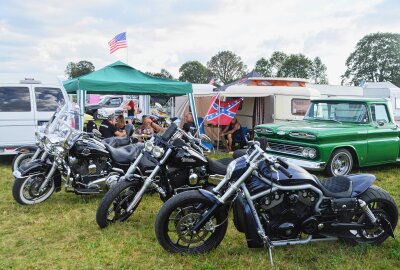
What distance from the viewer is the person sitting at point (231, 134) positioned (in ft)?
35.5

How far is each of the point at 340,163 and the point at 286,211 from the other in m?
4.29

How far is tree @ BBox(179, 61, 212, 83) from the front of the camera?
→ 7419 cm

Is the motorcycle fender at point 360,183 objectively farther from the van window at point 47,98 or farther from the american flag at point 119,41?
the american flag at point 119,41

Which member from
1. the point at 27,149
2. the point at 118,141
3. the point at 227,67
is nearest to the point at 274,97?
the point at 118,141

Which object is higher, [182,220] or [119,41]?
[119,41]

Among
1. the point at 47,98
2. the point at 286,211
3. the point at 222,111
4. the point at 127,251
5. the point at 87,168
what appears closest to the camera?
the point at 286,211

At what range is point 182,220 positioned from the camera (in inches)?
133

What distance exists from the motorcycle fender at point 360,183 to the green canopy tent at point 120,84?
21.1ft

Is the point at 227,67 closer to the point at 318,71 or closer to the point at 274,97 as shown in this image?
the point at 318,71

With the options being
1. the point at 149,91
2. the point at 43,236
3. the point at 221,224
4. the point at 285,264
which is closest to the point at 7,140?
the point at 149,91

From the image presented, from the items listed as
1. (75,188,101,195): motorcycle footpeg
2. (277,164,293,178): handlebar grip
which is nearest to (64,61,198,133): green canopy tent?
(75,188,101,195): motorcycle footpeg

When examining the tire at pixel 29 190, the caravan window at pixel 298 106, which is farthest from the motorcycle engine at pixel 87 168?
the caravan window at pixel 298 106

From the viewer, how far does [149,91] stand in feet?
30.7

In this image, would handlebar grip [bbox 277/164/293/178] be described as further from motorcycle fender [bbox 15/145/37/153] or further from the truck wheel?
motorcycle fender [bbox 15/145/37/153]
